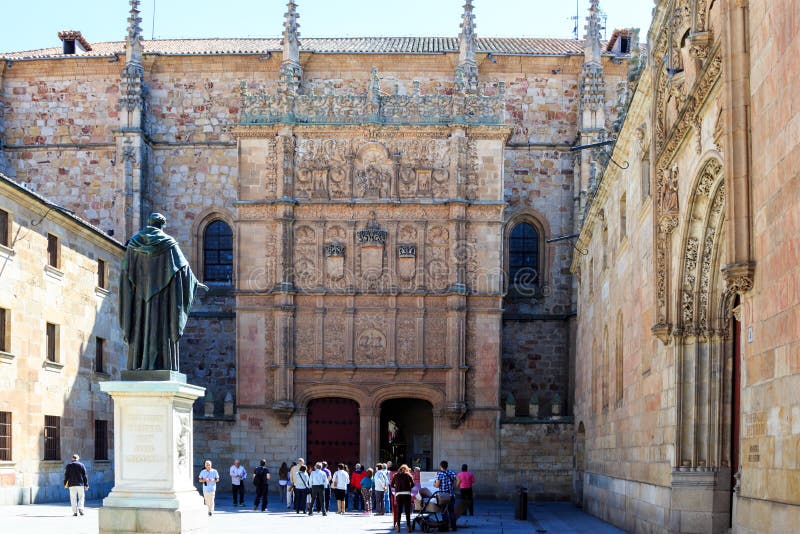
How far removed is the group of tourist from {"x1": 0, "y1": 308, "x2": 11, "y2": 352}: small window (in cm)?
590

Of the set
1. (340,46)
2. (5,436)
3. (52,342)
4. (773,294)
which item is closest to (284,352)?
(52,342)

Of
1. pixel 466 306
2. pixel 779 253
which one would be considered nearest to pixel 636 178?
pixel 779 253

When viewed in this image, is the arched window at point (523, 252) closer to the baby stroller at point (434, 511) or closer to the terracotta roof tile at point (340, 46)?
the terracotta roof tile at point (340, 46)

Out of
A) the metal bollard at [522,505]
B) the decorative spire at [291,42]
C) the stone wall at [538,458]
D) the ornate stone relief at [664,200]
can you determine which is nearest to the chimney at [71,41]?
the decorative spire at [291,42]

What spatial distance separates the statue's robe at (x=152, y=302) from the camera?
15.4 m

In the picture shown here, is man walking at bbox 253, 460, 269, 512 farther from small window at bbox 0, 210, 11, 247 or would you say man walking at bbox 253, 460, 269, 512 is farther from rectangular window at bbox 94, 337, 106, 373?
small window at bbox 0, 210, 11, 247

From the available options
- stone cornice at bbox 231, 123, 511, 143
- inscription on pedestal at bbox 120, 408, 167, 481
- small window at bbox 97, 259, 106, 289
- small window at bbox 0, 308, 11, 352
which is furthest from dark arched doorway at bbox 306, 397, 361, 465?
inscription on pedestal at bbox 120, 408, 167, 481

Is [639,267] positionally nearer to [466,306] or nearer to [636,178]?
[636,178]

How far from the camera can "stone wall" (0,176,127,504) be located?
102 feet

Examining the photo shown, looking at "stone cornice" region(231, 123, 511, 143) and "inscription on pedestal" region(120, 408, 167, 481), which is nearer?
"inscription on pedestal" region(120, 408, 167, 481)

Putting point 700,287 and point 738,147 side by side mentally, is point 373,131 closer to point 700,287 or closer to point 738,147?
point 700,287

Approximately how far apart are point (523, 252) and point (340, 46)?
35.9 feet

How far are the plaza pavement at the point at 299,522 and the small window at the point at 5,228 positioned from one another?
6.51 m

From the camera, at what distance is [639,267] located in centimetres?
2381
